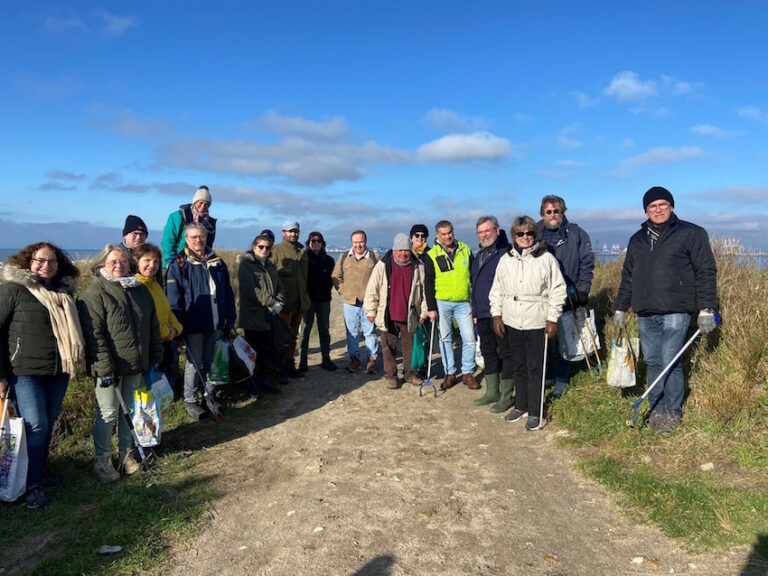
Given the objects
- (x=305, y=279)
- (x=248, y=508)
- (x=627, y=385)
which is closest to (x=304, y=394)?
(x=305, y=279)

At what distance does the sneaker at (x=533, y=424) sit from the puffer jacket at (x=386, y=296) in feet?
7.63

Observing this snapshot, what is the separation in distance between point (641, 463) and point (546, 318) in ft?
5.58

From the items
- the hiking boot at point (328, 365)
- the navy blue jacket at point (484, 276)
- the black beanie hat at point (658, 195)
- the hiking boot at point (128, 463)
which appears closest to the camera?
the hiking boot at point (128, 463)

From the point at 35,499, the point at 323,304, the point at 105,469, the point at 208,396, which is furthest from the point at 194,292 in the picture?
the point at 323,304

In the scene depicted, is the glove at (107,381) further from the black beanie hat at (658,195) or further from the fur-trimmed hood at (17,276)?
the black beanie hat at (658,195)

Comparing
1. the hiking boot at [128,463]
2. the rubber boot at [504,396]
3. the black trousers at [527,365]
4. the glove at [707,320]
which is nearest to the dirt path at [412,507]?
the rubber boot at [504,396]

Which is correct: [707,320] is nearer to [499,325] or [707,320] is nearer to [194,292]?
[499,325]

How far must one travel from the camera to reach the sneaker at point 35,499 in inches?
173

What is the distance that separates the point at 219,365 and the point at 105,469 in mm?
1851

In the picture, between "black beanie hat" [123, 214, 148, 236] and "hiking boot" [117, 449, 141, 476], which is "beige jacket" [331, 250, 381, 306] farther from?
"hiking boot" [117, 449, 141, 476]

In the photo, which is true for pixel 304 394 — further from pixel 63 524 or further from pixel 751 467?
pixel 751 467

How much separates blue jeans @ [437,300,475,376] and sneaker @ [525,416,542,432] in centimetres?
185

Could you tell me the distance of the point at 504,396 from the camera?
6.68m

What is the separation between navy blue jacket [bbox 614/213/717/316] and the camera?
16.3 ft
